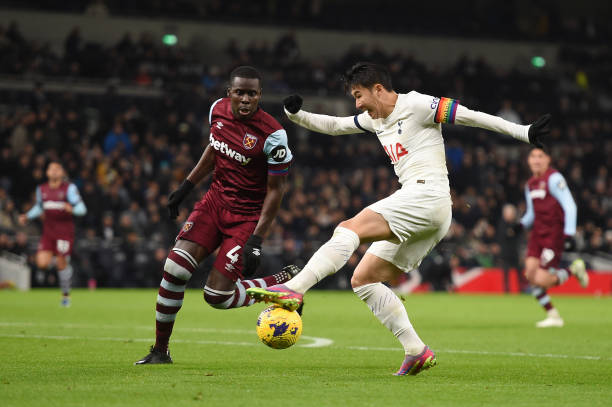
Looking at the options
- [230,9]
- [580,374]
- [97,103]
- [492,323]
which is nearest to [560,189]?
[492,323]

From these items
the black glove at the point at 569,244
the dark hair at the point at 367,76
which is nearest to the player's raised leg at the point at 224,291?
the dark hair at the point at 367,76

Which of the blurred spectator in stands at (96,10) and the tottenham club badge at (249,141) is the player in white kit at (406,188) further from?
the blurred spectator in stands at (96,10)

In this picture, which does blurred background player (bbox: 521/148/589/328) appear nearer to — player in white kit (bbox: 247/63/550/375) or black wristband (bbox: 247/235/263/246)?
player in white kit (bbox: 247/63/550/375)

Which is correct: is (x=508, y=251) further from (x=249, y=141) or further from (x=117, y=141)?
(x=249, y=141)

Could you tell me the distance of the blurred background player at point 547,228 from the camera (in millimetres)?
13684

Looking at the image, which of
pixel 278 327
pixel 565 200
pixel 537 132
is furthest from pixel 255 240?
pixel 565 200

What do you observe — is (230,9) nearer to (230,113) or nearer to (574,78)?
(574,78)

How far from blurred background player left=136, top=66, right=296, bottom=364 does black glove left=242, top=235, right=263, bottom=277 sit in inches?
2.8

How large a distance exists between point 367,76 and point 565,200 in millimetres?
7398

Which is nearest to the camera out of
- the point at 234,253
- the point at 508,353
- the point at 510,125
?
the point at 510,125

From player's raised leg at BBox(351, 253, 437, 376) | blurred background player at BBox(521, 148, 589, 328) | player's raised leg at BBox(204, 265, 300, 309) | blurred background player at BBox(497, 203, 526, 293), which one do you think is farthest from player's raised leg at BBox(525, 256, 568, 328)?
blurred background player at BBox(497, 203, 526, 293)

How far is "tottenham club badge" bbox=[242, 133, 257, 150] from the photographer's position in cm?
773

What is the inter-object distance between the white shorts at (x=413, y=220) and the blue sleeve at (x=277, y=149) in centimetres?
106

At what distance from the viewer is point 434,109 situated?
23.0 feet
